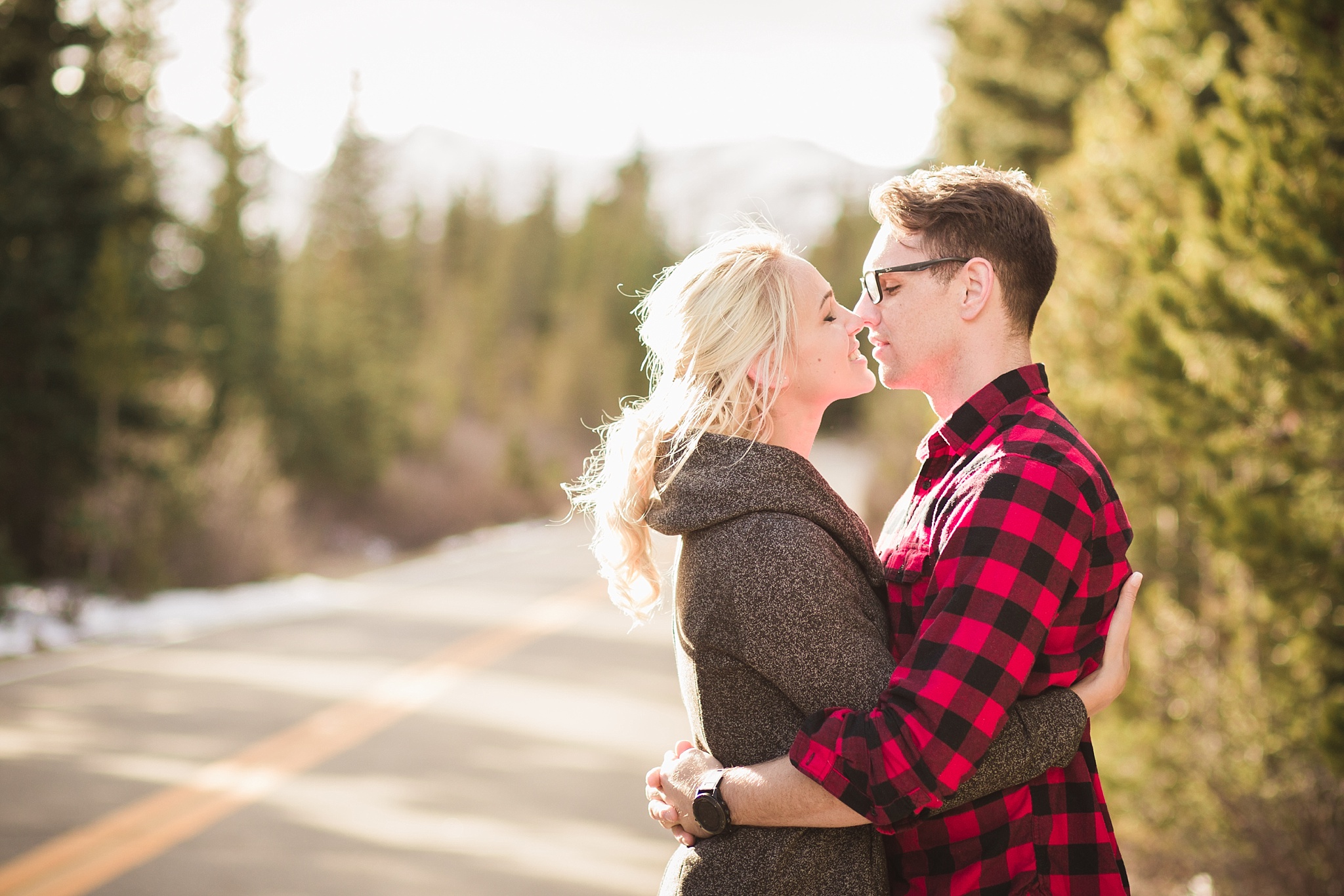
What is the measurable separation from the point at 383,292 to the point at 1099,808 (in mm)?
42403

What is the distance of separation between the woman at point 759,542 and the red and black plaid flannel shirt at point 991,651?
3.3 inches

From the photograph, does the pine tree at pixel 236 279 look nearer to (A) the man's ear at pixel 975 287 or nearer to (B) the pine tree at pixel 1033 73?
(B) the pine tree at pixel 1033 73

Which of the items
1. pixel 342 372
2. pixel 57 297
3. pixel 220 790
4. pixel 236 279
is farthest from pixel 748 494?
pixel 342 372

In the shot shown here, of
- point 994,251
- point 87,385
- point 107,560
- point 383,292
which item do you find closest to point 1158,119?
point 994,251

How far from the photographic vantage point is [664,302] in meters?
2.42

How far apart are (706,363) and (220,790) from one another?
5.57 meters

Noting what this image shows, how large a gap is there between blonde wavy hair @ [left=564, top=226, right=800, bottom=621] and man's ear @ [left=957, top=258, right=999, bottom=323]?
357 mm

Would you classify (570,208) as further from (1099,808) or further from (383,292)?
(1099,808)

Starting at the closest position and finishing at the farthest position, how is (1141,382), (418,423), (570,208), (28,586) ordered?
(1141,382) < (28,586) < (418,423) < (570,208)

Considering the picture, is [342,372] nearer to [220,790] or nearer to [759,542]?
[220,790]

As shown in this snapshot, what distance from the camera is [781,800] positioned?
2020mm

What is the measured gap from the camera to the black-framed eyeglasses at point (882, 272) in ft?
7.62

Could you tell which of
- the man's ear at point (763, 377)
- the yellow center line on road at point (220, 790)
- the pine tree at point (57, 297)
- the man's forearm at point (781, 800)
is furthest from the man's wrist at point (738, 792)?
the pine tree at point (57, 297)

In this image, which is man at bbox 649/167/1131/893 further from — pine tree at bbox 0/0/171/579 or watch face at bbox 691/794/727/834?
pine tree at bbox 0/0/171/579
